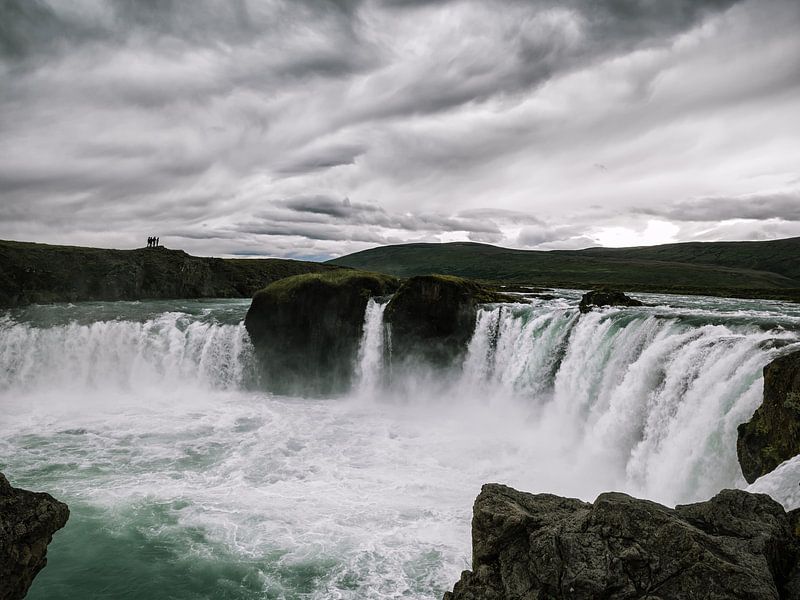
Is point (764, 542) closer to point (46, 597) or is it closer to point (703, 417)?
point (703, 417)

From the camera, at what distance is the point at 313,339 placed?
38906mm

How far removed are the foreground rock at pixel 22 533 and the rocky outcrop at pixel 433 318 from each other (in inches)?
1079

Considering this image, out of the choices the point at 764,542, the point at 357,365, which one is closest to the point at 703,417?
the point at 764,542

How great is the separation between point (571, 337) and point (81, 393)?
36995 millimetres

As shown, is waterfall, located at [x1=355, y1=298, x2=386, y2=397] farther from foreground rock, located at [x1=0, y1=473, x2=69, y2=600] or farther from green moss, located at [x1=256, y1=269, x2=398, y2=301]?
foreground rock, located at [x1=0, y1=473, x2=69, y2=600]

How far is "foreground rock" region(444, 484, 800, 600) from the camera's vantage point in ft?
21.4

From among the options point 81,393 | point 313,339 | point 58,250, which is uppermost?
point 58,250

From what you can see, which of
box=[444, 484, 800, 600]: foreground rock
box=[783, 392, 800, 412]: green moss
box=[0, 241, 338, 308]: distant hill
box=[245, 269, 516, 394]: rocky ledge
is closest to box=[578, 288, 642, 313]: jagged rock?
box=[245, 269, 516, 394]: rocky ledge

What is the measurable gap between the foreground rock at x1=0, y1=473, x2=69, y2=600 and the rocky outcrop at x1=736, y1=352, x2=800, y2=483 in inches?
665

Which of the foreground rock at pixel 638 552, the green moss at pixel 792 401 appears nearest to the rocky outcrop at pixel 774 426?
the green moss at pixel 792 401

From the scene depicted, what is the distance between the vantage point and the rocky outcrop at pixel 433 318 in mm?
34719

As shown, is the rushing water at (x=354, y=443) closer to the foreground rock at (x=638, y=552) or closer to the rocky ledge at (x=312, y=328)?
the rocky ledge at (x=312, y=328)

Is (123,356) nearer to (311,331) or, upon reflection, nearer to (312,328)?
(311,331)

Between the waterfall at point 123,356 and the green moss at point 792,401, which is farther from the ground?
the green moss at point 792,401
